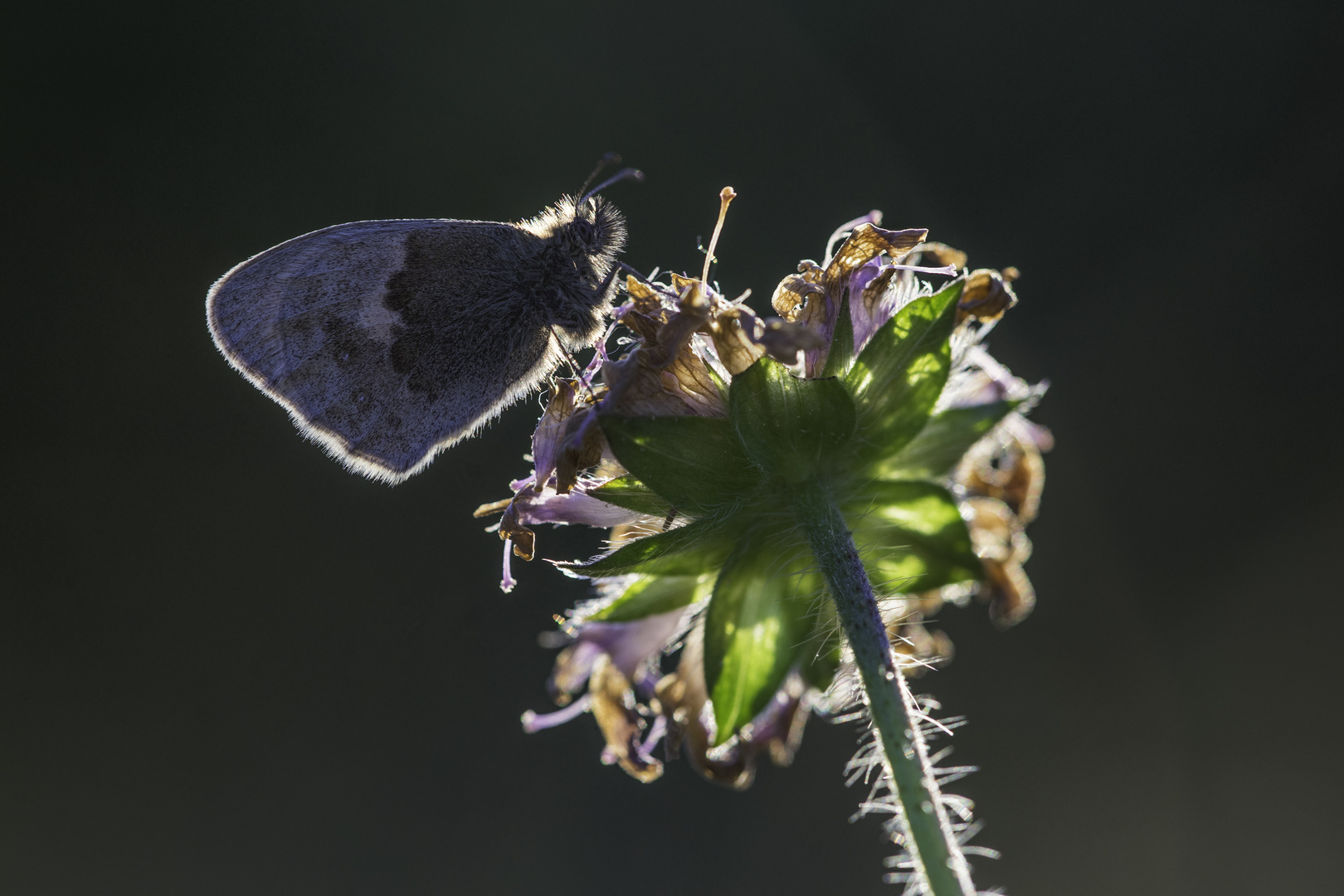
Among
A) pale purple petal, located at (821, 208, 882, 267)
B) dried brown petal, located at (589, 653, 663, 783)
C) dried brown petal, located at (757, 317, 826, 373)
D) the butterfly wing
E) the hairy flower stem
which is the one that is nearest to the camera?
the hairy flower stem

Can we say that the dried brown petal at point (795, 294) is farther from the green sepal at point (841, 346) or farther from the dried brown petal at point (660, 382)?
the dried brown petal at point (660, 382)

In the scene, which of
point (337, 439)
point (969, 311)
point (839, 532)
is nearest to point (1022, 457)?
point (969, 311)

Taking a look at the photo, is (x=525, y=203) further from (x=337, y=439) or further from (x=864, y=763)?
(x=864, y=763)

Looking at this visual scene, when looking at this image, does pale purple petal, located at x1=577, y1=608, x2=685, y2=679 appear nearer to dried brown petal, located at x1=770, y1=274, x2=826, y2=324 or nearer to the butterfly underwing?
dried brown petal, located at x1=770, y1=274, x2=826, y2=324

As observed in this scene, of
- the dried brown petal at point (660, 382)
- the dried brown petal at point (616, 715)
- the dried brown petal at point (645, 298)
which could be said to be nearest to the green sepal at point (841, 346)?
the dried brown petal at point (660, 382)

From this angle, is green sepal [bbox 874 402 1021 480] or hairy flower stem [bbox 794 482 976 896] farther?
green sepal [bbox 874 402 1021 480]

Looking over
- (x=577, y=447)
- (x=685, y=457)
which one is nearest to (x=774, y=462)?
(x=685, y=457)

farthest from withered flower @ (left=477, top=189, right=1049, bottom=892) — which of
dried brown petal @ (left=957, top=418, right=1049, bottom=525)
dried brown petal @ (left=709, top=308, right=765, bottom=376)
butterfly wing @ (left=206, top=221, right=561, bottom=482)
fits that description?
butterfly wing @ (left=206, top=221, right=561, bottom=482)
